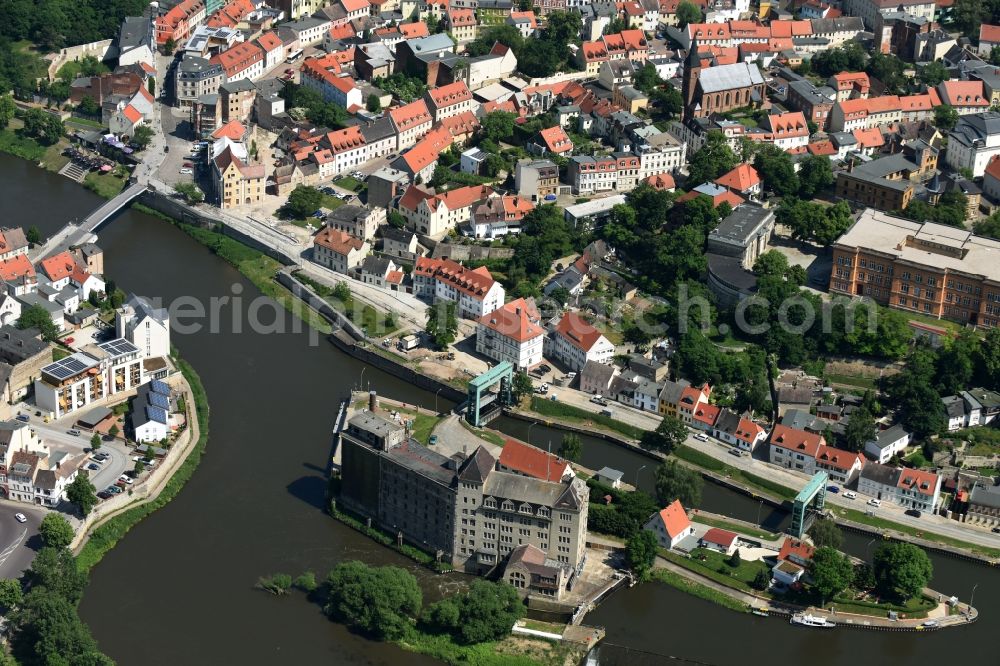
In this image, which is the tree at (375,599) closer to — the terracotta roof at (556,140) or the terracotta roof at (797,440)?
the terracotta roof at (797,440)

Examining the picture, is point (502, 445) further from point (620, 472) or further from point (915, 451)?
point (915, 451)

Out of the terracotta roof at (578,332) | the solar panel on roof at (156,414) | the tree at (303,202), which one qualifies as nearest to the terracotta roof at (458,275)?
the terracotta roof at (578,332)

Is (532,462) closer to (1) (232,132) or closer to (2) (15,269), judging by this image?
(2) (15,269)

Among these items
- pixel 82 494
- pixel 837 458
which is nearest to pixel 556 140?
pixel 837 458

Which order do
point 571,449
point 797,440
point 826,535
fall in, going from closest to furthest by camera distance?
point 826,535 → point 571,449 → point 797,440

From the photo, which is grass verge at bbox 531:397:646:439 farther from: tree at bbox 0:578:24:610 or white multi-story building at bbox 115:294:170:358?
tree at bbox 0:578:24:610
